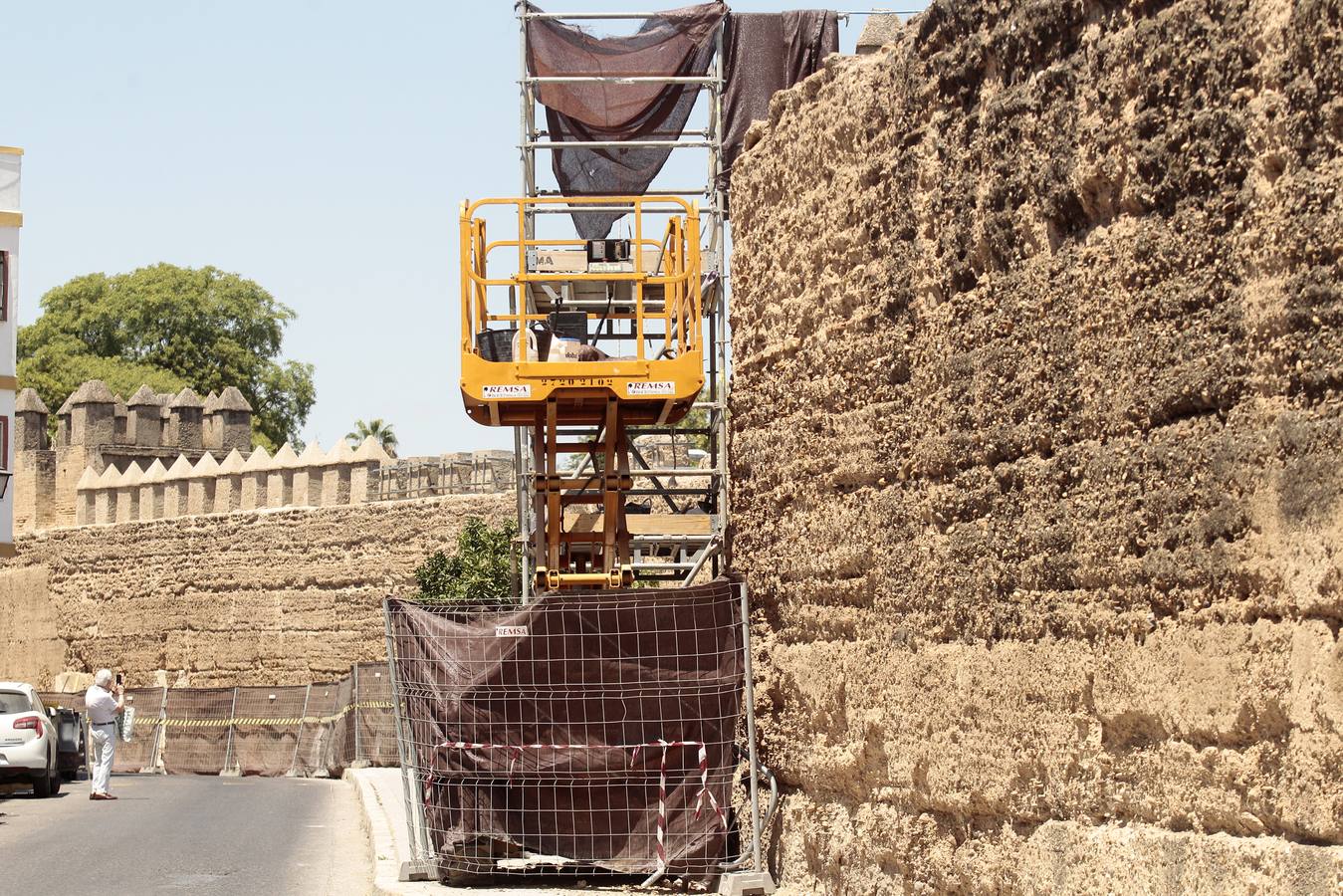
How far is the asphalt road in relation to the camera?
1225 cm

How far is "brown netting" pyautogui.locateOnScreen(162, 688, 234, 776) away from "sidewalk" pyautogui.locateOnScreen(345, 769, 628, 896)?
8.42 meters

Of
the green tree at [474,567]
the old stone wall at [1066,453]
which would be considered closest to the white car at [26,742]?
the green tree at [474,567]

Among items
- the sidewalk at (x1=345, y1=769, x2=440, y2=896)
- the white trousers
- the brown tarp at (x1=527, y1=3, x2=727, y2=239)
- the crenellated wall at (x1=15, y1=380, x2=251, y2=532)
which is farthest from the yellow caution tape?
the brown tarp at (x1=527, y1=3, x2=727, y2=239)

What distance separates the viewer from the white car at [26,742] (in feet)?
66.4

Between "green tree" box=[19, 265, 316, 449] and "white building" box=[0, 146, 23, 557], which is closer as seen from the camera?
"white building" box=[0, 146, 23, 557]

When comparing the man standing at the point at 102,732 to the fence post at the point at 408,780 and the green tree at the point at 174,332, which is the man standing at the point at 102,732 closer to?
the fence post at the point at 408,780

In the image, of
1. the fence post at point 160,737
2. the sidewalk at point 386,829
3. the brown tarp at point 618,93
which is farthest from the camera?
the fence post at point 160,737

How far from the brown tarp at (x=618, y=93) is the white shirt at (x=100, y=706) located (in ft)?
29.4

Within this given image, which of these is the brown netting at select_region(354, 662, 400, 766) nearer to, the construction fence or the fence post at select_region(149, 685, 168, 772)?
the construction fence

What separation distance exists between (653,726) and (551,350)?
2785 mm

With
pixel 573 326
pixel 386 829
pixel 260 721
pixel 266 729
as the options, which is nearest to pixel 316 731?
pixel 266 729

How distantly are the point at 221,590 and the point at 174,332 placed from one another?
110ft

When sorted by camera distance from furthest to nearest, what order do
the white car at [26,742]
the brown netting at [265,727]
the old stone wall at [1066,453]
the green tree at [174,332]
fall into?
the green tree at [174,332], the brown netting at [265,727], the white car at [26,742], the old stone wall at [1066,453]

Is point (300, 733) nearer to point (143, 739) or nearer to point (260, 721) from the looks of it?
point (260, 721)
